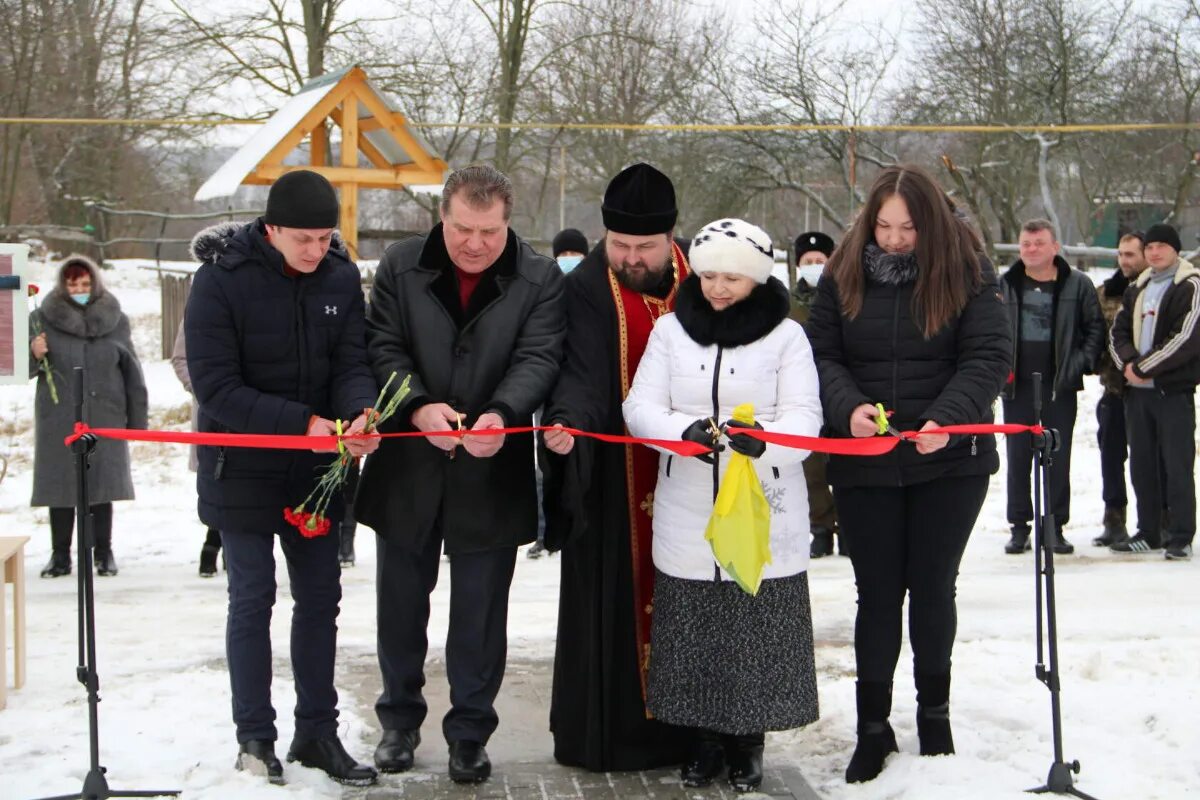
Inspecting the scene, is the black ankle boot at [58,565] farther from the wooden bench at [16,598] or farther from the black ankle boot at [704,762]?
the black ankle boot at [704,762]

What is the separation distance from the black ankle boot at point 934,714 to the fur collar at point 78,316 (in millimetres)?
5546

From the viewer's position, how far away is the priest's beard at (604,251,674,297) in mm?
4496

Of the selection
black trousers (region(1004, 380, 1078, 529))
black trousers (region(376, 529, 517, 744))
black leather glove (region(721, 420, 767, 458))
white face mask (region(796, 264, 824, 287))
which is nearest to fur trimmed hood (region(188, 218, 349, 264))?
black trousers (region(376, 529, 517, 744))

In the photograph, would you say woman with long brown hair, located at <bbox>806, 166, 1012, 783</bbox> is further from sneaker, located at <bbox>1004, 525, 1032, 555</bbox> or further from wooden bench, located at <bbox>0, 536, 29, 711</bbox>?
sneaker, located at <bbox>1004, 525, 1032, 555</bbox>

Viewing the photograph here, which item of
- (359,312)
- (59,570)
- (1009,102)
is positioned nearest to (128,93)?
(1009,102)

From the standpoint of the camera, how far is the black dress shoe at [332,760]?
13.8ft

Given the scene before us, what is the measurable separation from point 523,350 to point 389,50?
19.1m

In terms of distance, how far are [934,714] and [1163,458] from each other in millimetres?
4761

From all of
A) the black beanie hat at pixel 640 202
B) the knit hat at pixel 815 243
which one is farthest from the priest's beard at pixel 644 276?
the knit hat at pixel 815 243

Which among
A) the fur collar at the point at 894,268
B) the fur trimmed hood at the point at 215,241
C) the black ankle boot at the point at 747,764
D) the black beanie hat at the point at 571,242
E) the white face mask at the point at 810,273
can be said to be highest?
the black beanie hat at the point at 571,242

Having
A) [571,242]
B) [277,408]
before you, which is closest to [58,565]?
[571,242]

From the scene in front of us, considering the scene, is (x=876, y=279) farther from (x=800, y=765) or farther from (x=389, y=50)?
(x=389, y=50)

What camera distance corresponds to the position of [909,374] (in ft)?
14.0

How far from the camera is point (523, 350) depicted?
4367 millimetres
